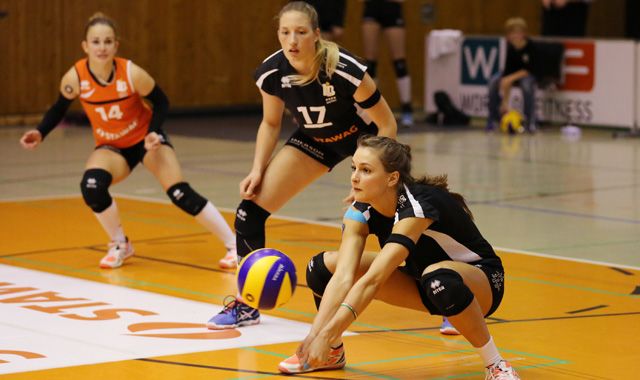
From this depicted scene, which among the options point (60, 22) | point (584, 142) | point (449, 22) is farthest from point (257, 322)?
point (449, 22)

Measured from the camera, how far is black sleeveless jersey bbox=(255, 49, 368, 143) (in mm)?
6246

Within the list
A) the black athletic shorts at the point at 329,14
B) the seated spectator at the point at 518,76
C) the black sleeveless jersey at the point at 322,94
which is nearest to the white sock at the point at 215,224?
the black sleeveless jersey at the point at 322,94

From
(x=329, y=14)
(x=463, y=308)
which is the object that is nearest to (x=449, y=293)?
(x=463, y=308)

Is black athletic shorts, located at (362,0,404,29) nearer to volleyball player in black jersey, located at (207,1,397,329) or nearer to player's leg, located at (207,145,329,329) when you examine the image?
volleyball player in black jersey, located at (207,1,397,329)

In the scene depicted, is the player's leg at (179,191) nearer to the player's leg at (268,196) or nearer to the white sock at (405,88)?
the player's leg at (268,196)

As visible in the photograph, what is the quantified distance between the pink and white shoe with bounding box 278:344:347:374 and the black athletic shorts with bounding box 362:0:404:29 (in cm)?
1117

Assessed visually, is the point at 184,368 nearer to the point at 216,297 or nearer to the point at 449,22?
the point at 216,297

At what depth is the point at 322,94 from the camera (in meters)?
6.33

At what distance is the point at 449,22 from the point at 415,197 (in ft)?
49.5

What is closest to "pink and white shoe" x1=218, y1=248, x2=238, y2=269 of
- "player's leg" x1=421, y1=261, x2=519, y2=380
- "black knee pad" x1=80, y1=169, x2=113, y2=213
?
"black knee pad" x1=80, y1=169, x2=113, y2=213

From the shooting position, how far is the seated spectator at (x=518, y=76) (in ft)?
52.0

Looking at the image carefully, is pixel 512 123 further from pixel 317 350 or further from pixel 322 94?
pixel 317 350

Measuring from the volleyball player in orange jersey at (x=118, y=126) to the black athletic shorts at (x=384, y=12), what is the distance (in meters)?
8.33

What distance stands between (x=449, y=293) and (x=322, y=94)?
5.26ft
